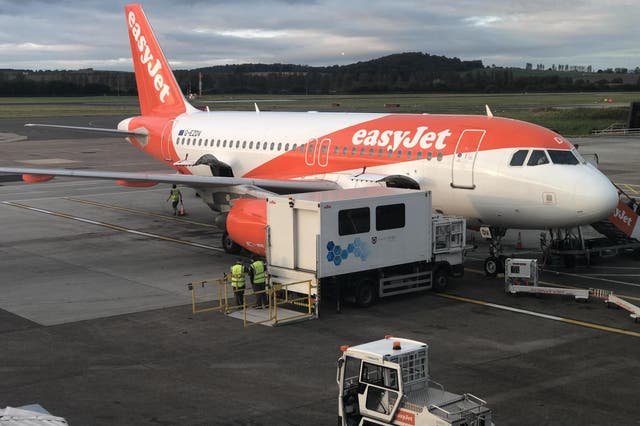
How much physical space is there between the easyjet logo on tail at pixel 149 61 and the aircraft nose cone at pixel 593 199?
75.6 ft

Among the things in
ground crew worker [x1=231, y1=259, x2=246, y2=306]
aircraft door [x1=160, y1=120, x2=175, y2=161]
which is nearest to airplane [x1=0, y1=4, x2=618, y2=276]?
aircraft door [x1=160, y1=120, x2=175, y2=161]

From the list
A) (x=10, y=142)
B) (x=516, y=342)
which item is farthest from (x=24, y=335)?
(x=10, y=142)

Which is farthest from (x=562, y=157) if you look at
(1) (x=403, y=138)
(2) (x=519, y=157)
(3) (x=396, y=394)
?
(3) (x=396, y=394)

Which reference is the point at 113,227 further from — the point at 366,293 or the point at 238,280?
the point at 366,293

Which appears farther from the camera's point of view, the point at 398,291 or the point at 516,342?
the point at 398,291

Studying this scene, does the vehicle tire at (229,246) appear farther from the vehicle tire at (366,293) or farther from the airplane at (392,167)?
the vehicle tire at (366,293)

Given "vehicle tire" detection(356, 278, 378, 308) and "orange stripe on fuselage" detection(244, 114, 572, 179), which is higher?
"orange stripe on fuselage" detection(244, 114, 572, 179)

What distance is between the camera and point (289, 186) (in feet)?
97.7

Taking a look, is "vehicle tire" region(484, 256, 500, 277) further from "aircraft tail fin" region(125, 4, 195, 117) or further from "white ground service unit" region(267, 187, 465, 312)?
"aircraft tail fin" region(125, 4, 195, 117)

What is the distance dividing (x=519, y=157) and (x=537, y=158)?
1.81ft

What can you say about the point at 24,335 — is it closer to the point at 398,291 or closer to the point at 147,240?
the point at 398,291

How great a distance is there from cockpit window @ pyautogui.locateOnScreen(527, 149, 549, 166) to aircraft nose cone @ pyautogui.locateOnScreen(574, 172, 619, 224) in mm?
1355

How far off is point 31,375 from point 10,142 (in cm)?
7032

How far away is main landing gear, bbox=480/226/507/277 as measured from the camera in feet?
90.0
